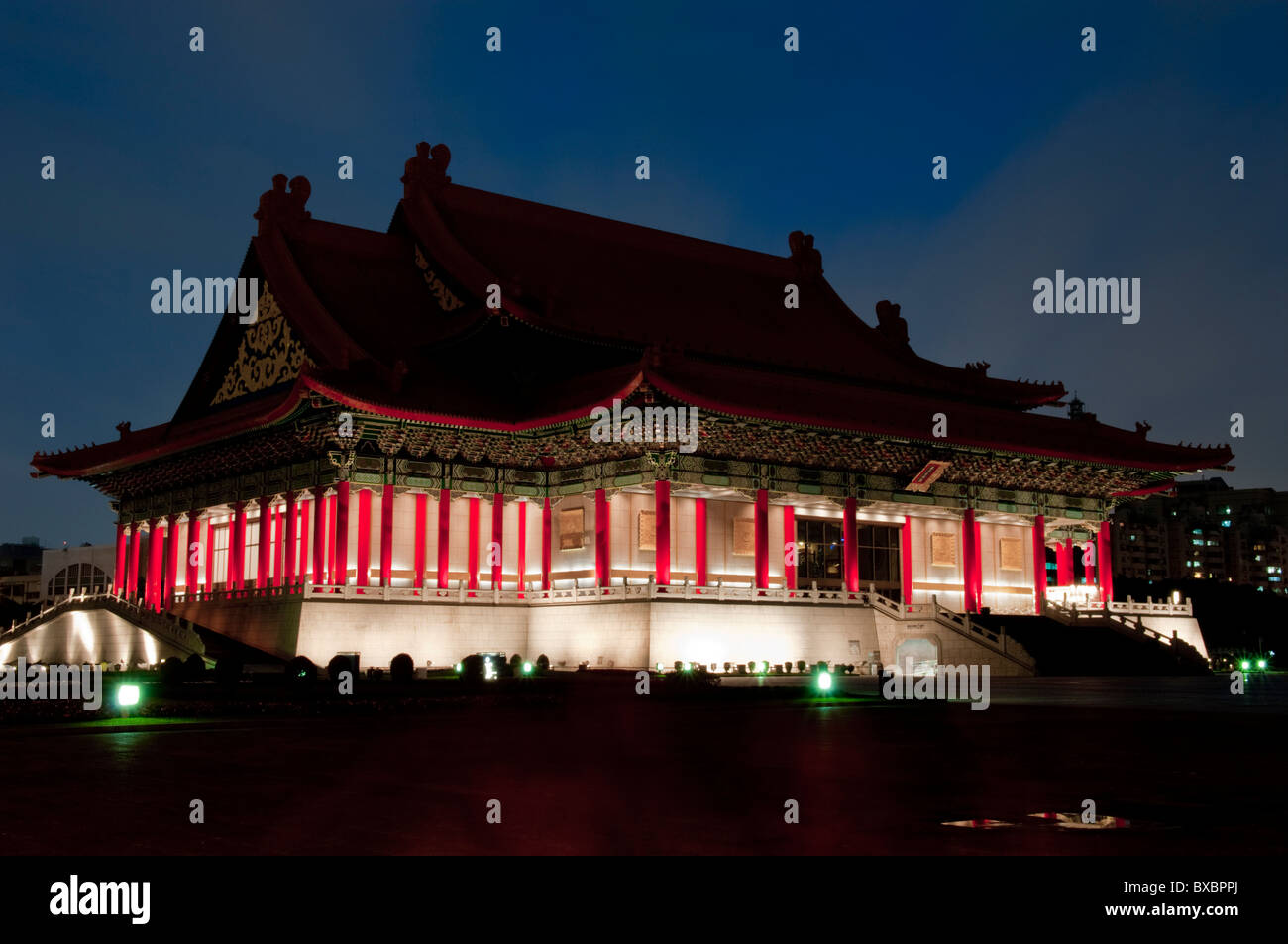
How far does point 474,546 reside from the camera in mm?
43344

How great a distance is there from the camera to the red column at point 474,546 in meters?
43.1

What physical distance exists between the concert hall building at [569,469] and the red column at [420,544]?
0.17 metres

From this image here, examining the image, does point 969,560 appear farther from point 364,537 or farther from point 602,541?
point 364,537

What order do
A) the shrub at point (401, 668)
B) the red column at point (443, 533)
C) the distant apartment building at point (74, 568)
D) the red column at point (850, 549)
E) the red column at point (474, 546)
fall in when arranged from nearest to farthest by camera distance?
the shrub at point (401, 668)
the red column at point (443, 533)
the red column at point (474, 546)
the red column at point (850, 549)
the distant apartment building at point (74, 568)

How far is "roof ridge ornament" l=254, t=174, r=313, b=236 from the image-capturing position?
154 ft

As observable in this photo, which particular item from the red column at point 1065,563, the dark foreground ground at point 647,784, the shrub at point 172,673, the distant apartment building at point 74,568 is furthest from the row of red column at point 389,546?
the distant apartment building at point 74,568

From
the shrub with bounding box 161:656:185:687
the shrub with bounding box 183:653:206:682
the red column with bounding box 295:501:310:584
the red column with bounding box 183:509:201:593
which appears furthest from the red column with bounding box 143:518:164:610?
the shrub with bounding box 161:656:185:687

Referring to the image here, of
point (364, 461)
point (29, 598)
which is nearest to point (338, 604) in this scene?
point (364, 461)

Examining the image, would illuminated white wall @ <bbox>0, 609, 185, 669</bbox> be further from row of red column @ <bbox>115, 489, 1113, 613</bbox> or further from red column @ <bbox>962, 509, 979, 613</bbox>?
red column @ <bbox>962, 509, 979, 613</bbox>

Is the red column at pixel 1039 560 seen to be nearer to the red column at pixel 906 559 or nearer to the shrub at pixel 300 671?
the red column at pixel 906 559

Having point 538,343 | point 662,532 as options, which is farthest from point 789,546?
point 538,343

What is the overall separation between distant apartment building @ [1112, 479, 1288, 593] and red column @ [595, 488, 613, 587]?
112745mm

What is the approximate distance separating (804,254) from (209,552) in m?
28.4
